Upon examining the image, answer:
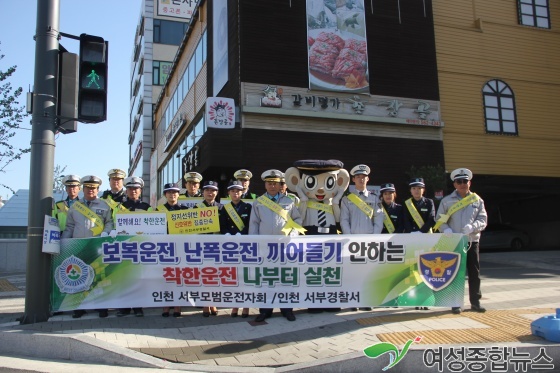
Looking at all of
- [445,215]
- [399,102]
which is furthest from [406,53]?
[445,215]

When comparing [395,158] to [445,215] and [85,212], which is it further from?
[85,212]

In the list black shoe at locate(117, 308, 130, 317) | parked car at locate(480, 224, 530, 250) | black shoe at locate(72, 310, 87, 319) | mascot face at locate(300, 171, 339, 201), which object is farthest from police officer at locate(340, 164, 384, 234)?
parked car at locate(480, 224, 530, 250)

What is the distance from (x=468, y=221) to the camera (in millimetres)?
6797

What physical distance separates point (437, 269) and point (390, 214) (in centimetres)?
130

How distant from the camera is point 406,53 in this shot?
1844cm

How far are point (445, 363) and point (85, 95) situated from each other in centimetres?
592

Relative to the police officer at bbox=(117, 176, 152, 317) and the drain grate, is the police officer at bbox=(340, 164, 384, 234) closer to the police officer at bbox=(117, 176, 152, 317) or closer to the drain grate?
the drain grate

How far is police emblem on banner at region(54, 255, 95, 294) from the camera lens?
663 centimetres

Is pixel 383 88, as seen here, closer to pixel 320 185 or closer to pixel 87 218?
pixel 320 185

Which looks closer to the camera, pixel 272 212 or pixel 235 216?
pixel 272 212

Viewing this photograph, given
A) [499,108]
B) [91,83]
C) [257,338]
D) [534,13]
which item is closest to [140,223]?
[91,83]

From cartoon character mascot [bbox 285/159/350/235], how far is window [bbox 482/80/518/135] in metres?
15.0

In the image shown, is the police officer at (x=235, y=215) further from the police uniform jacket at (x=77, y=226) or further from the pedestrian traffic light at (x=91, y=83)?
the pedestrian traffic light at (x=91, y=83)

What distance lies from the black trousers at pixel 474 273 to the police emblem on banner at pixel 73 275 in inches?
220
